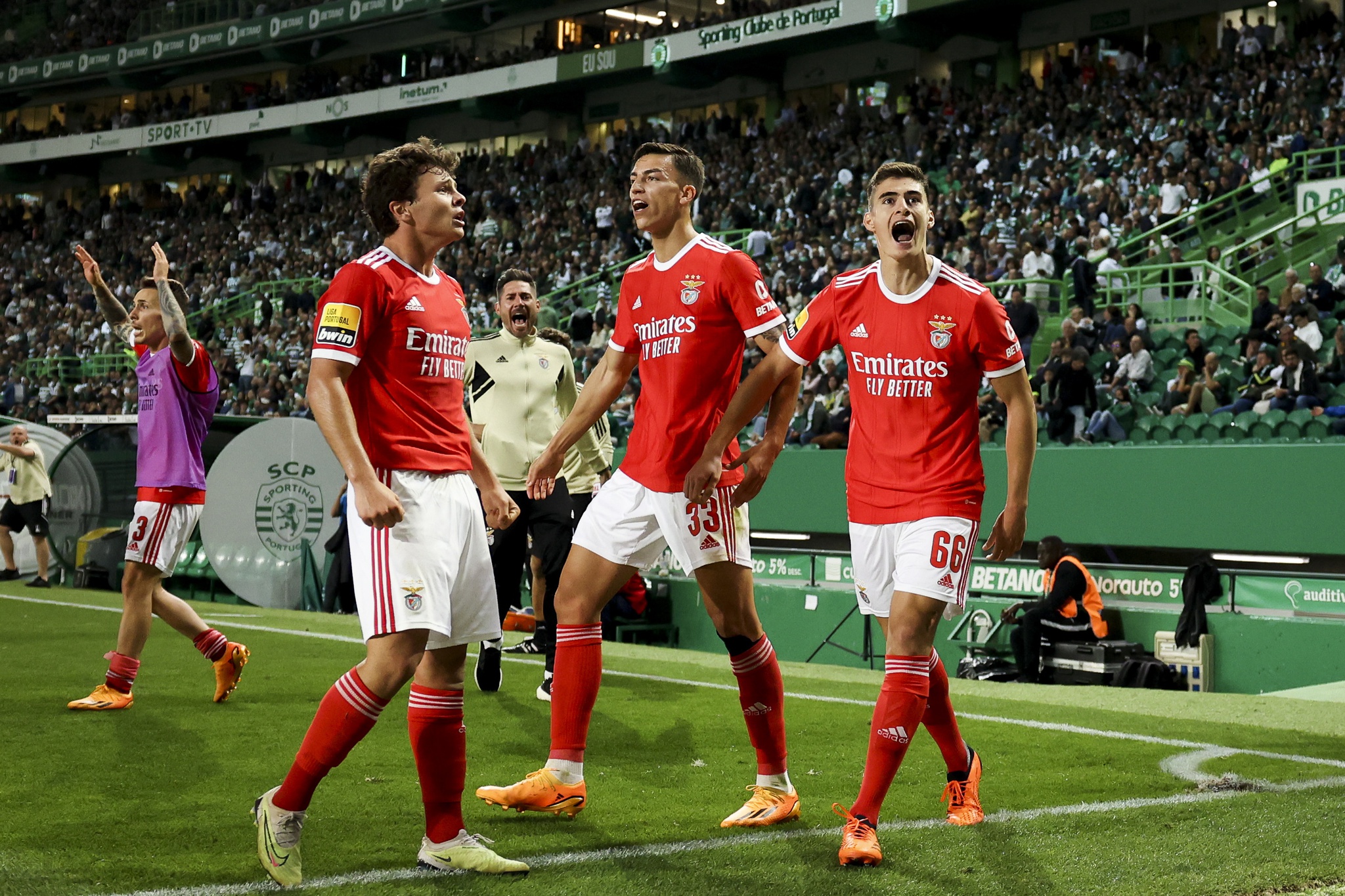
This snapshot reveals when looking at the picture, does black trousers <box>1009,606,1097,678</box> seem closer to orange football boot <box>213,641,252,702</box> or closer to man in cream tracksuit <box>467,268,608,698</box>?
man in cream tracksuit <box>467,268,608,698</box>

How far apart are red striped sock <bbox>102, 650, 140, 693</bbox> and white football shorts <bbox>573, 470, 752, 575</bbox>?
3146mm

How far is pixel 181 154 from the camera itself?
150ft

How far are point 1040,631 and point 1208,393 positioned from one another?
402 cm

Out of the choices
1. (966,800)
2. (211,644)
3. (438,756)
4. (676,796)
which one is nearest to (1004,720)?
(966,800)

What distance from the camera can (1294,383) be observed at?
13.6 m

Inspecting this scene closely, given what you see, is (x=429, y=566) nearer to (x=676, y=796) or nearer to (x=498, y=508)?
(x=498, y=508)

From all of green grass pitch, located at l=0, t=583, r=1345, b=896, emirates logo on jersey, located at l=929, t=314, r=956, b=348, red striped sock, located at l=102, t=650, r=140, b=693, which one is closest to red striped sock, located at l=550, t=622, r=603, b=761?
green grass pitch, located at l=0, t=583, r=1345, b=896

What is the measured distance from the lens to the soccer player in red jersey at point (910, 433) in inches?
169

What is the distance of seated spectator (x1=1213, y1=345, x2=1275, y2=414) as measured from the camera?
1377cm

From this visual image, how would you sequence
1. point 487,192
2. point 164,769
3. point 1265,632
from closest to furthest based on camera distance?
1. point 164,769
2. point 1265,632
3. point 487,192

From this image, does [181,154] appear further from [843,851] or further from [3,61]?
[843,851]

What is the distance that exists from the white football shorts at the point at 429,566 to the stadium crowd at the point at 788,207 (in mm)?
11919

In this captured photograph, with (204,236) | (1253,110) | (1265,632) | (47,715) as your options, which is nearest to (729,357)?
(47,715)

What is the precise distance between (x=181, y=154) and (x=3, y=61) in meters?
8.30
